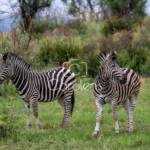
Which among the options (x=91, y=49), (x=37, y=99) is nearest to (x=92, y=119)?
(x=37, y=99)

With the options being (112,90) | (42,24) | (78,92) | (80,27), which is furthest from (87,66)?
(42,24)

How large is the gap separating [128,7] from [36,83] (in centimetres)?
1947

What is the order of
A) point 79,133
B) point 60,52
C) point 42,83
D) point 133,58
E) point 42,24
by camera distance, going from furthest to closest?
point 42,24, point 60,52, point 133,58, point 42,83, point 79,133

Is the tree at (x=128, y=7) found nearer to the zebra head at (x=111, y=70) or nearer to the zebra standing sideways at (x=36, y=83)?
the zebra standing sideways at (x=36, y=83)

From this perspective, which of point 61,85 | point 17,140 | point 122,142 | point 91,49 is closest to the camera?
point 122,142

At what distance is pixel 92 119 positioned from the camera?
23.1 feet

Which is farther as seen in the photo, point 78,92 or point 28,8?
point 28,8

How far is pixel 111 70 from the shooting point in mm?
5148

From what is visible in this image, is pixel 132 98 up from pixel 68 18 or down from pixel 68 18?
down

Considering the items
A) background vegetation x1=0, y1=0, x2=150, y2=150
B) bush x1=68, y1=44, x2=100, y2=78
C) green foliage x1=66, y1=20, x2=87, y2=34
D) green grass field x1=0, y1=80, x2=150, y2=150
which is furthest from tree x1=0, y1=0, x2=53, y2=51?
green grass field x1=0, y1=80, x2=150, y2=150

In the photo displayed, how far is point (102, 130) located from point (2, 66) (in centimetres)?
300

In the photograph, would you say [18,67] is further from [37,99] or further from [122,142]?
[122,142]

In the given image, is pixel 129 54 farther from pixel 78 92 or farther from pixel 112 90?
pixel 112 90

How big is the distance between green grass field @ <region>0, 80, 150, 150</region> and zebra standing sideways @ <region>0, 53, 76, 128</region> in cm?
48
